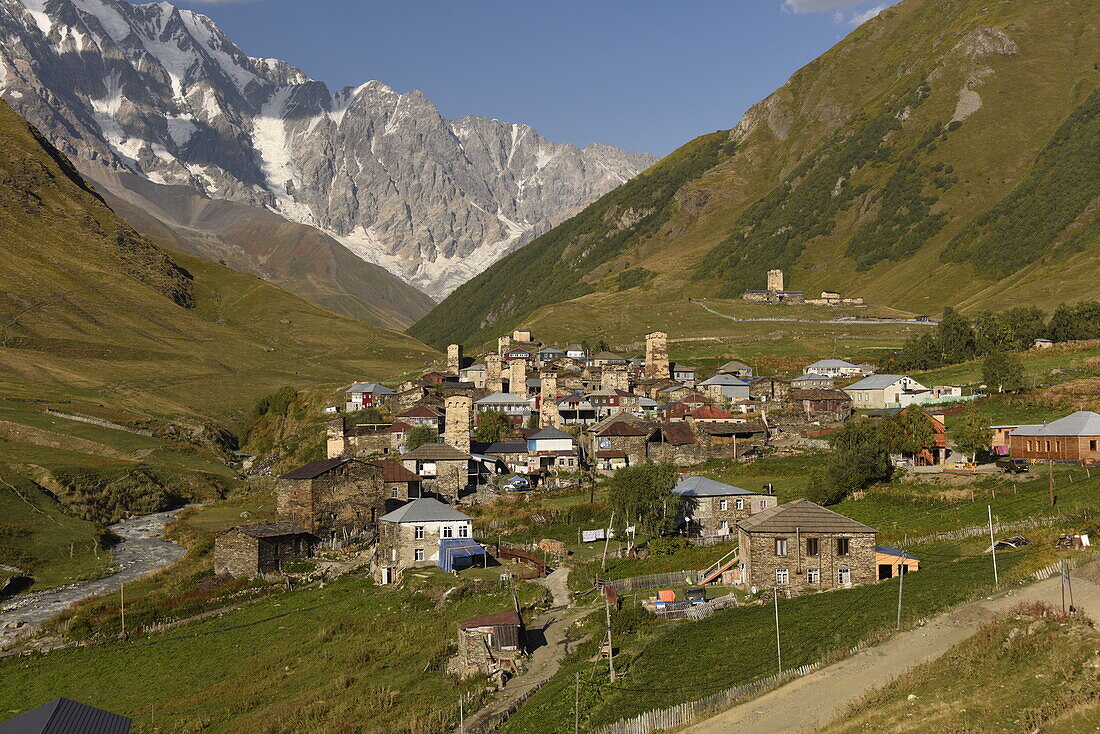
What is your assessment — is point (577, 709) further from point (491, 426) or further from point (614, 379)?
point (614, 379)

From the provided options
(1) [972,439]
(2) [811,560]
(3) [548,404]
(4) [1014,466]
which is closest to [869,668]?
(2) [811,560]

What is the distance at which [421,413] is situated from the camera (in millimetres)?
99188

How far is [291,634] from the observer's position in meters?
45.4

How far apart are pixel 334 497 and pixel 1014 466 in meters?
45.9

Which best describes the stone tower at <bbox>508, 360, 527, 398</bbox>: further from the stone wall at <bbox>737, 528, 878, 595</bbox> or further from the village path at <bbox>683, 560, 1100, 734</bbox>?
the village path at <bbox>683, 560, 1100, 734</bbox>

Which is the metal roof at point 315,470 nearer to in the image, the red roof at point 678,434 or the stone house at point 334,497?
the stone house at point 334,497

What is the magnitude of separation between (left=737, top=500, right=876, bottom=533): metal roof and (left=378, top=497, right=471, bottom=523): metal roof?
20.8 meters

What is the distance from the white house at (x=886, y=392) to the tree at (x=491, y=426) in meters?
38.6

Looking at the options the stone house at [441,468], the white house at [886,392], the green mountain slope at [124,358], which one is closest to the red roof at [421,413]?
the stone house at [441,468]

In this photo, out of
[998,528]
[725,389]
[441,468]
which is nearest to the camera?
[998,528]

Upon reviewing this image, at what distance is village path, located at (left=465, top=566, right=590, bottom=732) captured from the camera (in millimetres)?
32219

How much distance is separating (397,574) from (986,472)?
124 ft

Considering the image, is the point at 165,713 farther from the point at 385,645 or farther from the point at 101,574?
the point at 101,574

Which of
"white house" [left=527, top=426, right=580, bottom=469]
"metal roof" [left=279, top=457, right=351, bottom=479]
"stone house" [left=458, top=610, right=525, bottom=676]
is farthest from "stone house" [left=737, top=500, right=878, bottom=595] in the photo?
"white house" [left=527, top=426, right=580, bottom=469]
